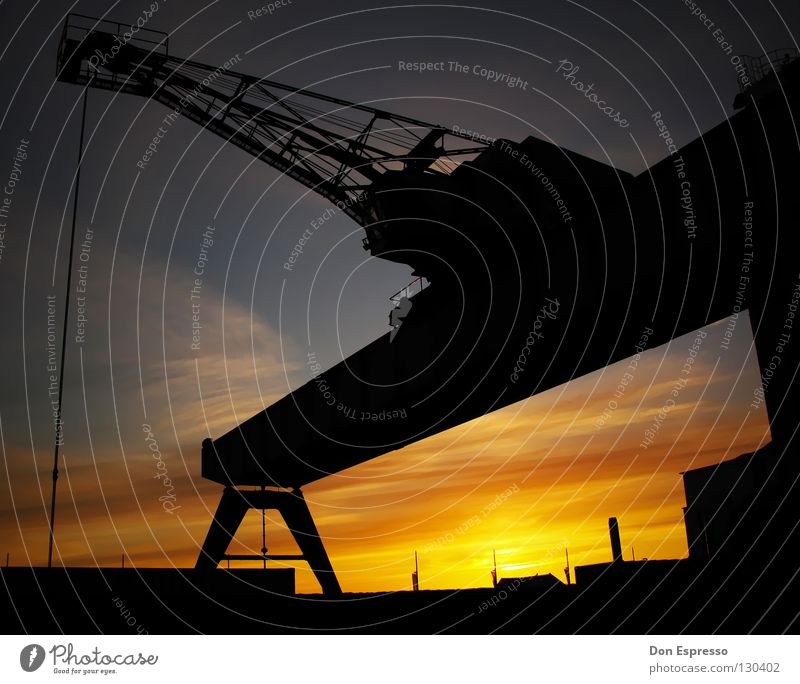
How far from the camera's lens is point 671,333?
19938 millimetres

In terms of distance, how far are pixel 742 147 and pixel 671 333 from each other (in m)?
5.43

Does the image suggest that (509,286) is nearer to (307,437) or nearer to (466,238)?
(466,238)

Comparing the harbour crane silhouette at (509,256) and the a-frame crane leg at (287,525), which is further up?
the harbour crane silhouette at (509,256)
